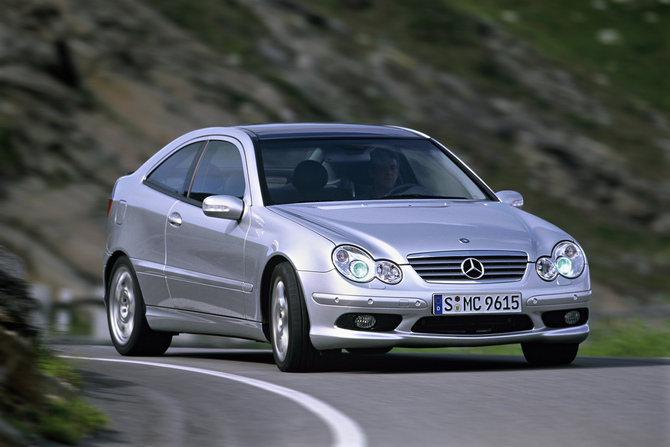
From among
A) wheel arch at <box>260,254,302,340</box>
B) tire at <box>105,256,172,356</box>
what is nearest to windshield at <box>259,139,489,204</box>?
wheel arch at <box>260,254,302,340</box>

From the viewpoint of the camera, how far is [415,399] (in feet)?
25.2

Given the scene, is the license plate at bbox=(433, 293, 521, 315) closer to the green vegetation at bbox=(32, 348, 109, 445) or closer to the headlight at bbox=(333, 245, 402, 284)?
the headlight at bbox=(333, 245, 402, 284)

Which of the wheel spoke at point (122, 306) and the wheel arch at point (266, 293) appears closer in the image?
the wheel arch at point (266, 293)

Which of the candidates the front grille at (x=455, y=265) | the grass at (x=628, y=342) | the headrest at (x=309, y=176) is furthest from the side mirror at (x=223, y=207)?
the grass at (x=628, y=342)

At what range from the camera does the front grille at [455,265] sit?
8.88 m

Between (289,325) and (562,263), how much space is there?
1837 mm

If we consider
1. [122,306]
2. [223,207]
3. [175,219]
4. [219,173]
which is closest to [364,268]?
[223,207]

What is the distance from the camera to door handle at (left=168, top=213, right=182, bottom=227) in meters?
10.6

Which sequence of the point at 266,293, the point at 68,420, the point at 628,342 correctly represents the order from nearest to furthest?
the point at 68,420
the point at 266,293
the point at 628,342

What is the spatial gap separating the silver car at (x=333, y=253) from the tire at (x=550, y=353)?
14 mm

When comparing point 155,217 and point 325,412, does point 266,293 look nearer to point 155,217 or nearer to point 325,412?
point 155,217

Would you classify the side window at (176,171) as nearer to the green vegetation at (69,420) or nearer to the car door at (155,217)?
the car door at (155,217)

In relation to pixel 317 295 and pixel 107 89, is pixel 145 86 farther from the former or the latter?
pixel 317 295

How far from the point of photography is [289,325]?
29.5ft
